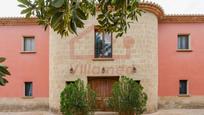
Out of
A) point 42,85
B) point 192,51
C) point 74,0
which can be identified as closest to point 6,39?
point 42,85

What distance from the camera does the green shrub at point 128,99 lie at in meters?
15.4

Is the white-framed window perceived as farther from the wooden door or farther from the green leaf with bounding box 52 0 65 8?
the green leaf with bounding box 52 0 65 8

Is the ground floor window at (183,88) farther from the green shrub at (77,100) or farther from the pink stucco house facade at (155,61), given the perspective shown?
the green shrub at (77,100)

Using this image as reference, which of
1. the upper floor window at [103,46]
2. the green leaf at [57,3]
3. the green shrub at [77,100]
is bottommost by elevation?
the green shrub at [77,100]

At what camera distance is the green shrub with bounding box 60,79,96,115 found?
15367 mm

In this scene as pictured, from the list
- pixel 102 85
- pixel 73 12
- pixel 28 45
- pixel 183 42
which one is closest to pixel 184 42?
pixel 183 42

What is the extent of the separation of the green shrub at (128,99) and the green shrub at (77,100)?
1032mm

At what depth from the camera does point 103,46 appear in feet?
58.7

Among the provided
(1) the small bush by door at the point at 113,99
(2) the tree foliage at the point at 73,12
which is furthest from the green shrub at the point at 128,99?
(2) the tree foliage at the point at 73,12

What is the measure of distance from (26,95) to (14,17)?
442cm

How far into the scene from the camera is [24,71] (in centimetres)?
1978

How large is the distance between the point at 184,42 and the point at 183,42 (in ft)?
0.20

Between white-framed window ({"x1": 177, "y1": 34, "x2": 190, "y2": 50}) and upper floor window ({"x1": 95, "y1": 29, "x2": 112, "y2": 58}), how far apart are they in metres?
4.31

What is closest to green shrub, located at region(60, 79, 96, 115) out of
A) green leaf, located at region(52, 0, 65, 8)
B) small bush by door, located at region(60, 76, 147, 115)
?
small bush by door, located at region(60, 76, 147, 115)
